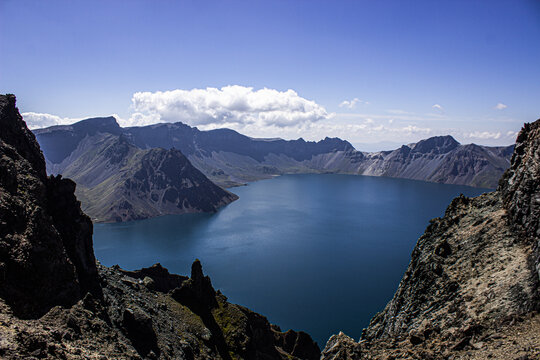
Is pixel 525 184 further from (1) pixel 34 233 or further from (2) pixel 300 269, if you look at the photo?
Result: (2) pixel 300 269

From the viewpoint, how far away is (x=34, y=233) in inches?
1443

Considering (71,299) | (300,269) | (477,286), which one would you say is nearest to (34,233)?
(71,299)

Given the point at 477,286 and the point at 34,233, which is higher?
the point at 34,233

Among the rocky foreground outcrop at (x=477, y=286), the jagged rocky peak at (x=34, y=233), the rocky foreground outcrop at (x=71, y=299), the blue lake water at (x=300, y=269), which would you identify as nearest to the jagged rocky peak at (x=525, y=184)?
the rocky foreground outcrop at (x=477, y=286)

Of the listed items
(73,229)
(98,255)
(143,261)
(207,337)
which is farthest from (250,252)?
(73,229)

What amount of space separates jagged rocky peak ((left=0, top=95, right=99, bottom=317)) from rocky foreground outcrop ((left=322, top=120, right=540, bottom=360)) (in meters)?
35.4

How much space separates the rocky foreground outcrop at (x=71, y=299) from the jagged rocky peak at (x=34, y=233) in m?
0.12

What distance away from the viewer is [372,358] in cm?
3778

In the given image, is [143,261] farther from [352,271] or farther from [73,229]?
[73,229]

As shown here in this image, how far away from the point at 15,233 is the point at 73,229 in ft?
46.7

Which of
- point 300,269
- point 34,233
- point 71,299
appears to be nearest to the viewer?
point 34,233

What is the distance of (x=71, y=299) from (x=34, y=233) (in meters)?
9.13

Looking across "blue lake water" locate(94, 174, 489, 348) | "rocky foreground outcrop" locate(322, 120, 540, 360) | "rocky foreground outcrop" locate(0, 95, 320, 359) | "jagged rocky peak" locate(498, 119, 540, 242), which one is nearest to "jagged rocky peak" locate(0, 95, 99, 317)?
"rocky foreground outcrop" locate(0, 95, 320, 359)

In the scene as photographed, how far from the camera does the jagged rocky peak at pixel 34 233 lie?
33.1 metres
